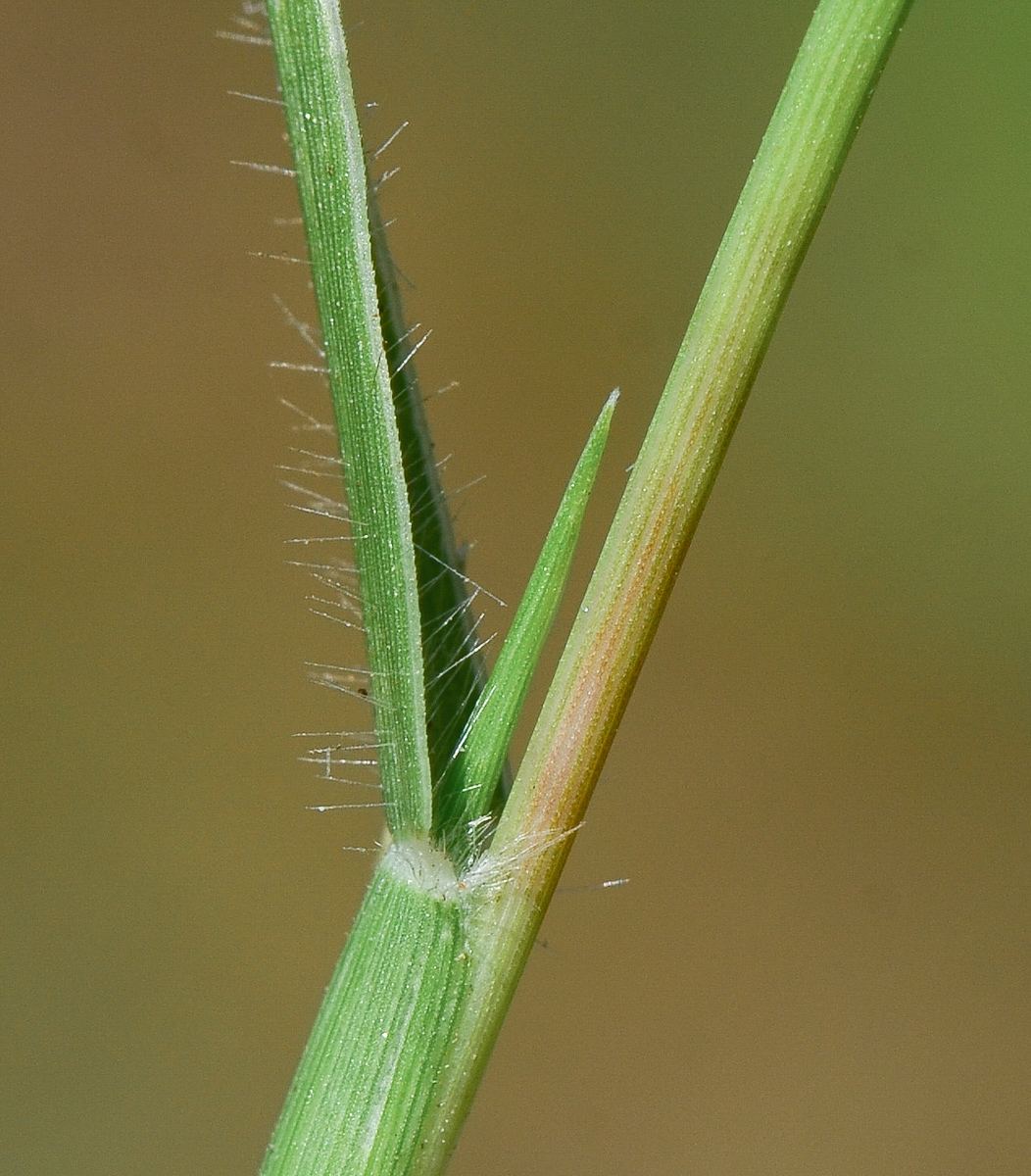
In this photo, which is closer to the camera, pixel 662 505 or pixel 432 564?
pixel 662 505

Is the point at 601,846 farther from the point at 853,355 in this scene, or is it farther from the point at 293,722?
the point at 853,355

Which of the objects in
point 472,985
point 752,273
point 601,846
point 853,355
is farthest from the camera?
point 853,355

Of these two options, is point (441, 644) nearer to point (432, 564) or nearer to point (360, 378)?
point (432, 564)

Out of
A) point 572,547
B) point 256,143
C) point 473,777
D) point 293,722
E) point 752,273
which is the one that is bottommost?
point 293,722

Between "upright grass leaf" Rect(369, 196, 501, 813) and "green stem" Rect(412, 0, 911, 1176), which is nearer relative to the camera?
"green stem" Rect(412, 0, 911, 1176)

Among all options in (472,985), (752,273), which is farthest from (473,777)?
(752,273)

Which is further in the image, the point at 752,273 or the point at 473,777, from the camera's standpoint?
the point at 473,777

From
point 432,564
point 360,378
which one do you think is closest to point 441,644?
point 432,564

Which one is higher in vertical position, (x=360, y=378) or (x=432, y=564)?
(x=360, y=378)
